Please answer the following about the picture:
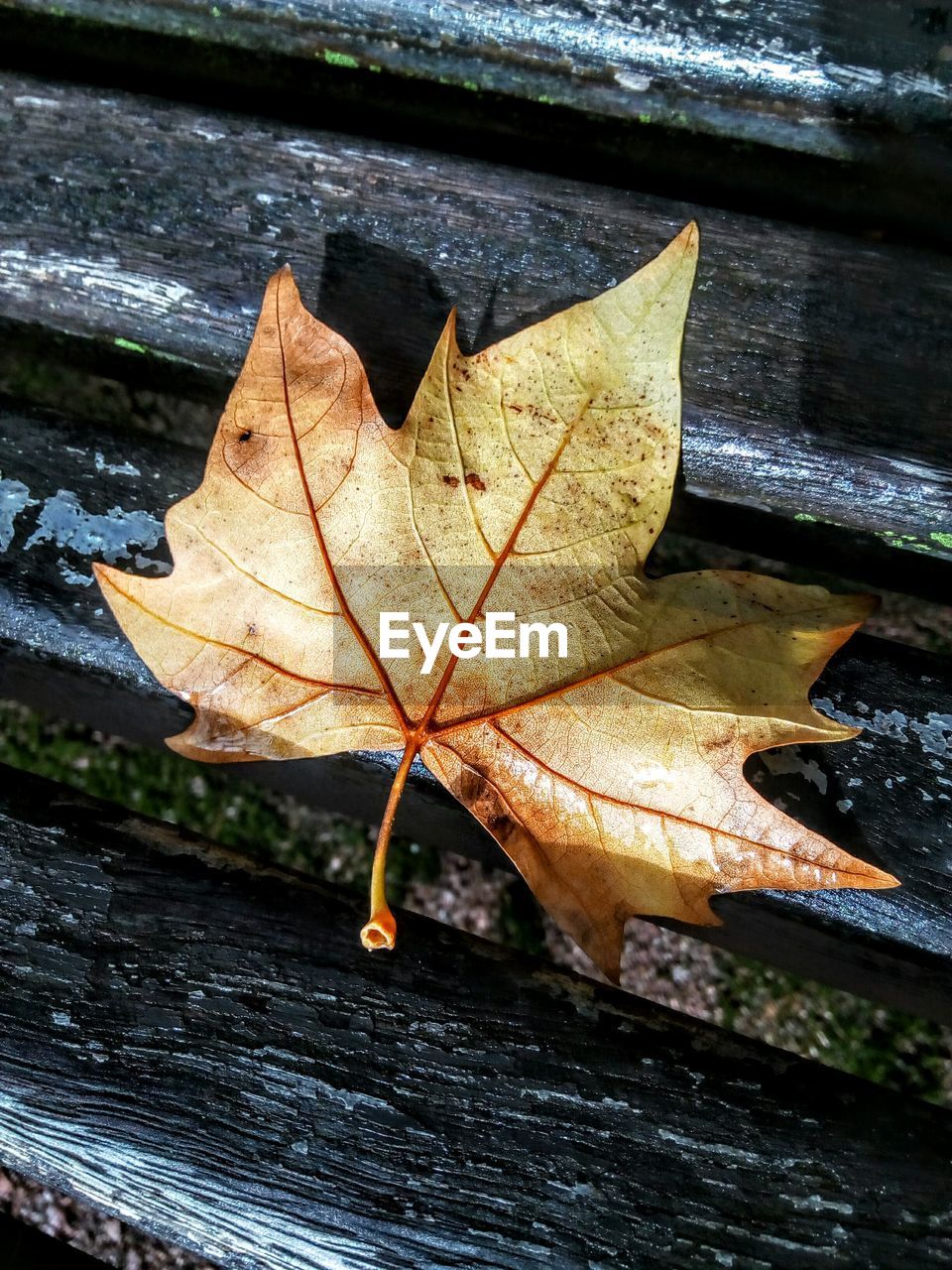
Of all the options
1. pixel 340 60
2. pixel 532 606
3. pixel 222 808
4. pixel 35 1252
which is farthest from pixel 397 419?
pixel 35 1252

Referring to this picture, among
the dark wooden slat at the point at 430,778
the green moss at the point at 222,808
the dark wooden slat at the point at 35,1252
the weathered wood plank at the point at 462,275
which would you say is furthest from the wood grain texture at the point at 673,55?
the dark wooden slat at the point at 35,1252

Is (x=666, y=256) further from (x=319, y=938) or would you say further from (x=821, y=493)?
(x=319, y=938)

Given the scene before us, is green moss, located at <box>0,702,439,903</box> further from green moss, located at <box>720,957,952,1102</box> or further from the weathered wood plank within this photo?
the weathered wood plank

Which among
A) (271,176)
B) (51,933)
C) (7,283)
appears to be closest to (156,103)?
(271,176)

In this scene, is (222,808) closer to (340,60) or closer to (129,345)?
(129,345)

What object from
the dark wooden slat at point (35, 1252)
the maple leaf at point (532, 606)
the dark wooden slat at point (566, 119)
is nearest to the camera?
the maple leaf at point (532, 606)

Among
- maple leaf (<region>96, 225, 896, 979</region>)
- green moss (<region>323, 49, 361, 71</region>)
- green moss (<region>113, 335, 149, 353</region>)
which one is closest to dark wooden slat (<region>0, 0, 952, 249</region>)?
green moss (<region>323, 49, 361, 71</region>)

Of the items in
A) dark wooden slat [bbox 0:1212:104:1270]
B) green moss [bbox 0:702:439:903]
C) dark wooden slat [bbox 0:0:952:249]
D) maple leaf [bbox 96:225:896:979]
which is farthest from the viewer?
green moss [bbox 0:702:439:903]

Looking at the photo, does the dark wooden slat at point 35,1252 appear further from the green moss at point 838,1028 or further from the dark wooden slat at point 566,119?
the dark wooden slat at point 566,119
